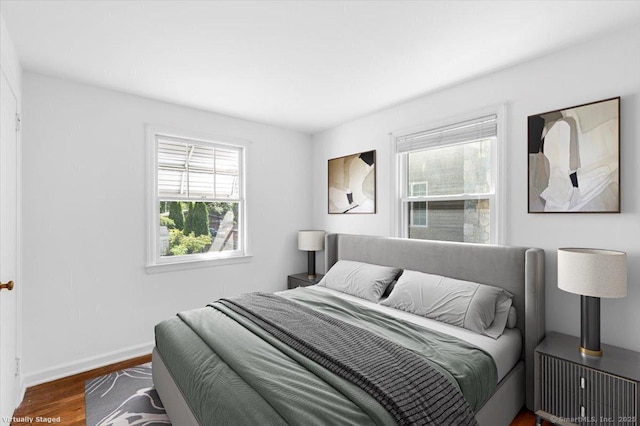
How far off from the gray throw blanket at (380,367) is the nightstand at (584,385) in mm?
899

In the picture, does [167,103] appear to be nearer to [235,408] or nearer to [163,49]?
[163,49]

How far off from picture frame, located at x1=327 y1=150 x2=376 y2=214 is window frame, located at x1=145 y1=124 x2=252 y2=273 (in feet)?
3.73

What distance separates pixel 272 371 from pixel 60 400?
2.01 m

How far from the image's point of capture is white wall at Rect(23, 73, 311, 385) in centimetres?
262

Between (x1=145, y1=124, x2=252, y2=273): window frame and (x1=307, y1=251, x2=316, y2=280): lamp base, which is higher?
(x1=145, y1=124, x2=252, y2=273): window frame

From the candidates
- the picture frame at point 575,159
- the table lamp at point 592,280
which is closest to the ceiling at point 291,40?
the picture frame at point 575,159

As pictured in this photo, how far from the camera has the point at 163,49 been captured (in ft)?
7.43

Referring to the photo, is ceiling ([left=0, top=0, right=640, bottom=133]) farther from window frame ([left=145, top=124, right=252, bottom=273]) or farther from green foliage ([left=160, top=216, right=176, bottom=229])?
green foliage ([left=160, top=216, right=176, bottom=229])

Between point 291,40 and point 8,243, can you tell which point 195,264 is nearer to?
point 8,243

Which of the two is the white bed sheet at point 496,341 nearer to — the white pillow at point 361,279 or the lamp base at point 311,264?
the white pillow at point 361,279

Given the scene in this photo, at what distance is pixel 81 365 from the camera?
9.15 feet

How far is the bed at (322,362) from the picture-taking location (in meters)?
1.35

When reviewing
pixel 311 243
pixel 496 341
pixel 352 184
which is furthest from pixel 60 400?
pixel 352 184

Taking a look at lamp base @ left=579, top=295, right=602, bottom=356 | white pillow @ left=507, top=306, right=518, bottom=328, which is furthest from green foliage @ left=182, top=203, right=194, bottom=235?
lamp base @ left=579, top=295, right=602, bottom=356
